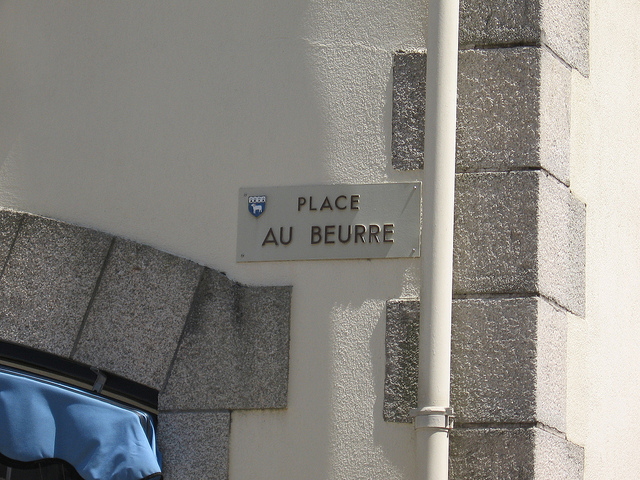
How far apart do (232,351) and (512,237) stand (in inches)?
47.8

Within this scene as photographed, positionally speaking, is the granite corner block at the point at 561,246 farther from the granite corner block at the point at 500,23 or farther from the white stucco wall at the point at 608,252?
the granite corner block at the point at 500,23

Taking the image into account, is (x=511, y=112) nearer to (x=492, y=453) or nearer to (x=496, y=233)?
(x=496, y=233)

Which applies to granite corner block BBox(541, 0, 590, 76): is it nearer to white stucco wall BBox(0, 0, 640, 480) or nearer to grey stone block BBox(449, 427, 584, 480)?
white stucco wall BBox(0, 0, 640, 480)

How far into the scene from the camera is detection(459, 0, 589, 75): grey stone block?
465 centimetres

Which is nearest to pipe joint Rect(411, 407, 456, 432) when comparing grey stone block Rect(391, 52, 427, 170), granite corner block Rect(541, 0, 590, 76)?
grey stone block Rect(391, 52, 427, 170)

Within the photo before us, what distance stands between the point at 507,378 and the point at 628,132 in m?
1.65

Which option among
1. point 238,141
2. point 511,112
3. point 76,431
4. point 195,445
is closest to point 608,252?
point 511,112

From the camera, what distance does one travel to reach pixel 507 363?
4.29 metres

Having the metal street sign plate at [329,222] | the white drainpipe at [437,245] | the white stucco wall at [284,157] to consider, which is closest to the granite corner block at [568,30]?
the white stucco wall at [284,157]

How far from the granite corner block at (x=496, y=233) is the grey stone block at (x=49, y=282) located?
1521 mm

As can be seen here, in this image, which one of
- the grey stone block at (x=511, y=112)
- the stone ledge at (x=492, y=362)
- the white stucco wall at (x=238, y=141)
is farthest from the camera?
the grey stone block at (x=511, y=112)

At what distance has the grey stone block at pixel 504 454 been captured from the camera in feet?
13.7

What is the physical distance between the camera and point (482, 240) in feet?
14.6

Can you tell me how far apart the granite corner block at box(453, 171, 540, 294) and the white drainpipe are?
12 cm
